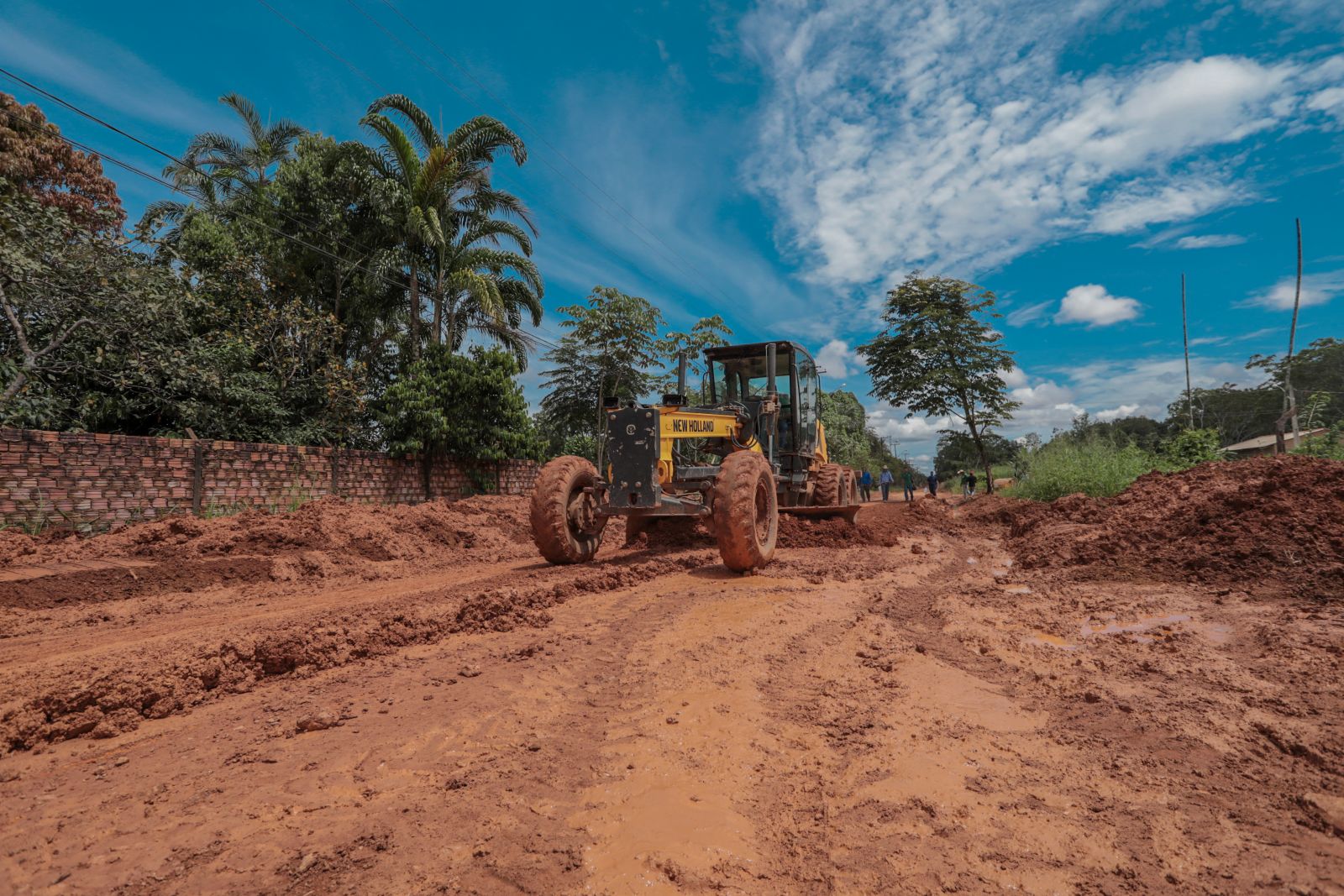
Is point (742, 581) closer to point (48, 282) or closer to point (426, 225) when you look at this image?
point (48, 282)

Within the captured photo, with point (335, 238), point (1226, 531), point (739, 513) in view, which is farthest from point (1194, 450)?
point (335, 238)

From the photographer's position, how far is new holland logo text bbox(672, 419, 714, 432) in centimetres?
785

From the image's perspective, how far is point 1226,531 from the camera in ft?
22.4

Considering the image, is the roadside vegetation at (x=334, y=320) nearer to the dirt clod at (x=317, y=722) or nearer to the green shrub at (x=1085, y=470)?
the green shrub at (x=1085, y=470)

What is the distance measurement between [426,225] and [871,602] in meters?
15.6

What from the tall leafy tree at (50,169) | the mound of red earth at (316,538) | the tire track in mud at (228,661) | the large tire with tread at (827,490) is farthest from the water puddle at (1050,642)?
the tall leafy tree at (50,169)

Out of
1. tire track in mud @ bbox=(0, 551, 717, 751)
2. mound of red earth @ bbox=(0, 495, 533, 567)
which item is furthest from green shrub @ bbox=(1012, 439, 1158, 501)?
tire track in mud @ bbox=(0, 551, 717, 751)

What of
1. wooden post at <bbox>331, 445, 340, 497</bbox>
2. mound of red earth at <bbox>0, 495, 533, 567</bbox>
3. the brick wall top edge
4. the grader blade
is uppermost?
the brick wall top edge

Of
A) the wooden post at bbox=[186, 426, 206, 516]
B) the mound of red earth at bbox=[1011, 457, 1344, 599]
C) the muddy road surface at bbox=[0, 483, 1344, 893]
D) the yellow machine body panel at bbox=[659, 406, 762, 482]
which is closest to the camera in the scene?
the muddy road surface at bbox=[0, 483, 1344, 893]

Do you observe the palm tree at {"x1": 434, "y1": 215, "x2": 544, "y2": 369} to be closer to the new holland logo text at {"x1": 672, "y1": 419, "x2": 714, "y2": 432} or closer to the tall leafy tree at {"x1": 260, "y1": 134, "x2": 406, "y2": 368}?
the tall leafy tree at {"x1": 260, "y1": 134, "x2": 406, "y2": 368}

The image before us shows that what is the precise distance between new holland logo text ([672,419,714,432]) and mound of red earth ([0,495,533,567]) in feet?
12.7

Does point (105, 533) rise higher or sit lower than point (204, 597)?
→ higher

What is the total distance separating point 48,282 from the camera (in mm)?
10195

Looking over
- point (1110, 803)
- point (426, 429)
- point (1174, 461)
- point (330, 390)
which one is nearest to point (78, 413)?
point (330, 390)
